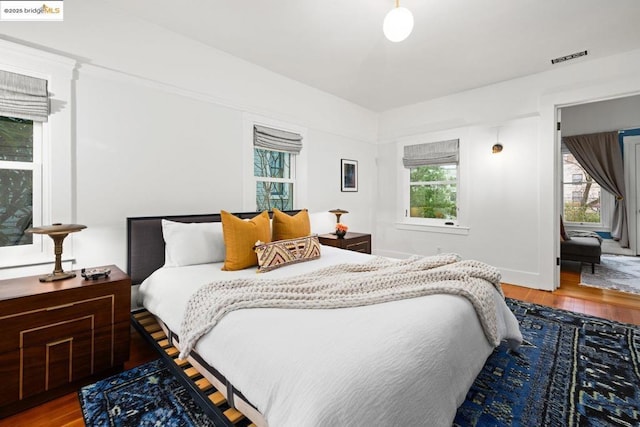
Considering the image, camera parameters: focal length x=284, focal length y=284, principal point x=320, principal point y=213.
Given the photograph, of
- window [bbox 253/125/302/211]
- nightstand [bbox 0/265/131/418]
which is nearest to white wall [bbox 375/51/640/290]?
window [bbox 253/125/302/211]

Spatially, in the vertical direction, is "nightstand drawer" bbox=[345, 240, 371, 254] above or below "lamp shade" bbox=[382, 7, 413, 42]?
below

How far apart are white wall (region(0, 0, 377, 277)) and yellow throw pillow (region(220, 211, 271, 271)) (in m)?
0.77

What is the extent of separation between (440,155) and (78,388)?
4.83 m

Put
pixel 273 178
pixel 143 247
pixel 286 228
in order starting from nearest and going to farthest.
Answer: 1. pixel 143 247
2. pixel 286 228
3. pixel 273 178

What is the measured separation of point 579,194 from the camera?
20.1ft

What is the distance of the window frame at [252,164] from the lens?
10.9 ft

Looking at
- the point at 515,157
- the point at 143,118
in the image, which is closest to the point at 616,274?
the point at 515,157

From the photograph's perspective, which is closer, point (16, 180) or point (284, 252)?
point (16, 180)

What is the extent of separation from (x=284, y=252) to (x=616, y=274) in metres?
5.13

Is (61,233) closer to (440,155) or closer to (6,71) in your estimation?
(6,71)

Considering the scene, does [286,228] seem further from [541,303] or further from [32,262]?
[541,303]

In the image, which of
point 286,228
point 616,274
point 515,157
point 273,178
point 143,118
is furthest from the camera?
point 616,274

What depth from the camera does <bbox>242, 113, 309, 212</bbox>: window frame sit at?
→ 3.32m

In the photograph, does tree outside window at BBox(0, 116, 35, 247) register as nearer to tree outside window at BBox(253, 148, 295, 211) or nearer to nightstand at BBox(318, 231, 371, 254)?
tree outside window at BBox(253, 148, 295, 211)
